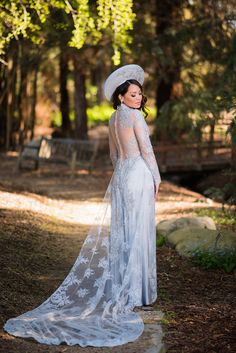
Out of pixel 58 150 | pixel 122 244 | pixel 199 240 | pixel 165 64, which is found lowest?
pixel 199 240

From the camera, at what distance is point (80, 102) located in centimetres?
1884

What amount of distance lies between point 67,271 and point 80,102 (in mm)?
12311

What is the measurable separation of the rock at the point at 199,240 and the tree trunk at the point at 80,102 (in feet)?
35.4

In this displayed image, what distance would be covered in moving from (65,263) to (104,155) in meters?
13.3

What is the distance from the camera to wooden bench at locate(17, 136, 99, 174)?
1566 cm

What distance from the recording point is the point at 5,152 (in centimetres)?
2072

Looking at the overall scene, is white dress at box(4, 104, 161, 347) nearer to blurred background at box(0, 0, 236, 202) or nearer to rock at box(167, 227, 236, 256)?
rock at box(167, 227, 236, 256)

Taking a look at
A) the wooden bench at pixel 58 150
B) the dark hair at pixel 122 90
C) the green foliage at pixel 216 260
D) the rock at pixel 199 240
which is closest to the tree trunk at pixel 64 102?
the wooden bench at pixel 58 150

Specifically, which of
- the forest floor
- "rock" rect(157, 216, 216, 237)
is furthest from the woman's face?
"rock" rect(157, 216, 216, 237)

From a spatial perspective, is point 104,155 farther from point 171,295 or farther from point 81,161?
point 171,295

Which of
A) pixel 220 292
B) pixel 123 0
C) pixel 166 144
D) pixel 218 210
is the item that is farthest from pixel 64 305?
pixel 166 144

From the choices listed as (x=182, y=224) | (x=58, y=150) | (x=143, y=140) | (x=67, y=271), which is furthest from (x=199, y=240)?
(x=58, y=150)

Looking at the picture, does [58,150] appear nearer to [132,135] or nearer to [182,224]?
[182,224]

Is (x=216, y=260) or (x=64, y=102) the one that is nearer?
(x=216, y=260)
